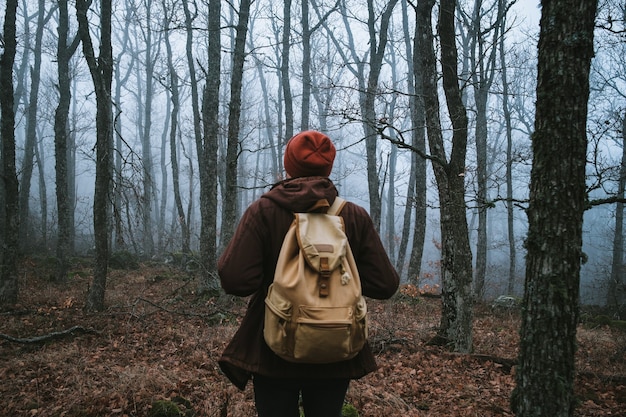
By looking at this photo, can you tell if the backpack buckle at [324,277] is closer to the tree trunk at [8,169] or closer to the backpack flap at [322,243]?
the backpack flap at [322,243]

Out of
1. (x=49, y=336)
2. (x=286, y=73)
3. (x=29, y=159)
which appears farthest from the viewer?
(x=286, y=73)

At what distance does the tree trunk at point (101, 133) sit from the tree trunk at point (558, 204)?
7.67m

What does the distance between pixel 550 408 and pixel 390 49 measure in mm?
28382

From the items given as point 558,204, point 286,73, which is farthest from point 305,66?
point 558,204

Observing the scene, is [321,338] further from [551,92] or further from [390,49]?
[390,49]

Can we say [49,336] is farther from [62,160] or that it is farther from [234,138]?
[62,160]

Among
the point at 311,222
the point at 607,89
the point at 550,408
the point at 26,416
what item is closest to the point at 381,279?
the point at 311,222

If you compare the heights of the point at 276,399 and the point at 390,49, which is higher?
the point at 390,49

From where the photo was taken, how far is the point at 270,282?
2.09 metres

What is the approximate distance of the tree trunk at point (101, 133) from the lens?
7.88m

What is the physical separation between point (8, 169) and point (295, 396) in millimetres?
8191

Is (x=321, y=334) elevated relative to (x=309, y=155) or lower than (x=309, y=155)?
lower

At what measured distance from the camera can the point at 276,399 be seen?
6.52ft

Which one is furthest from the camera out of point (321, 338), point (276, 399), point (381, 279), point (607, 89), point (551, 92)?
point (607, 89)
